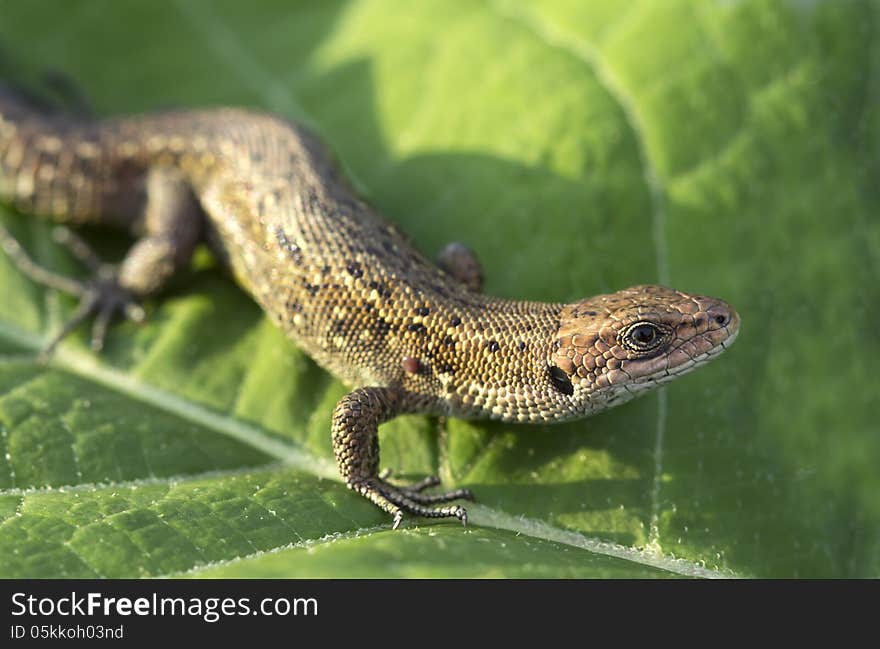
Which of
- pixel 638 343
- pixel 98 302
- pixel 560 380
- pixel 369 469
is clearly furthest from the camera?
pixel 98 302

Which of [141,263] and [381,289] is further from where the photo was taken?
[141,263]

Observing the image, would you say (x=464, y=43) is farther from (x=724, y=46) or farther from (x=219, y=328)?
Answer: (x=219, y=328)

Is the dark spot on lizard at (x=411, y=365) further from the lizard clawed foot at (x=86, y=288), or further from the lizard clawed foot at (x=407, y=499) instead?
the lizard clawed foot at (x=86, y=288)

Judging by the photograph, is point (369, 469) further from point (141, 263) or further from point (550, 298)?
point (141, 263)

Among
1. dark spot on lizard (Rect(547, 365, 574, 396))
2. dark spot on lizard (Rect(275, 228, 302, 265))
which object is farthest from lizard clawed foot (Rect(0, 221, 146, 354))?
dark spot on lizard (Rect(547, 365, 574, 396))

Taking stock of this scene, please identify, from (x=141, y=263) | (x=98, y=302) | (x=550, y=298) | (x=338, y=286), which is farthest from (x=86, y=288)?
(x=550, y=298)

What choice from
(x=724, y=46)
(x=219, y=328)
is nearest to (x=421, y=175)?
(x=219, y=328)
